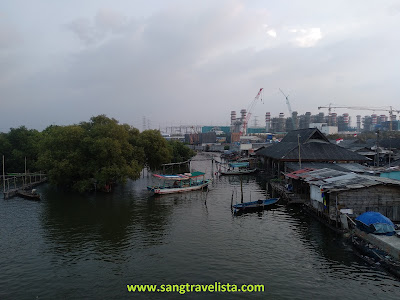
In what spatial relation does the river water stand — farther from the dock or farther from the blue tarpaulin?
the dock

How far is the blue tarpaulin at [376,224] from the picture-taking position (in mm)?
18609

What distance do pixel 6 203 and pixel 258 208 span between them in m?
29.9

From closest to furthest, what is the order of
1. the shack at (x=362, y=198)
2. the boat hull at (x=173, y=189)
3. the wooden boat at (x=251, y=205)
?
1. the shack at (x=362, y=198)
2. the wooden boat at (x=251, y=205)
3. the boat hull at (x=173, y=189)

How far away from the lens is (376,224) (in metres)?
18.8

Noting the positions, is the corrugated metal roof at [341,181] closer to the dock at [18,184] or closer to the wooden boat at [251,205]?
the wooden boat at [251,205]

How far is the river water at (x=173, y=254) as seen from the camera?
15.8m

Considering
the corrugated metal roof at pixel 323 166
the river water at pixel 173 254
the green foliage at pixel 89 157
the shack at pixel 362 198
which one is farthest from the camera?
the corrugated metal roof at pixel 323 166

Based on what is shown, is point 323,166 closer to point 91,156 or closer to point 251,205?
point 251,205

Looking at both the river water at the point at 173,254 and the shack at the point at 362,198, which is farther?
the shack at the point at 362,198

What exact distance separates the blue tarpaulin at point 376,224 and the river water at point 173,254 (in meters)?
1.97

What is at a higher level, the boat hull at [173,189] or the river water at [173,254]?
the boat hull at [173,189]

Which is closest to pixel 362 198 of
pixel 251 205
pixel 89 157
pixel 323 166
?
pixel 251 205

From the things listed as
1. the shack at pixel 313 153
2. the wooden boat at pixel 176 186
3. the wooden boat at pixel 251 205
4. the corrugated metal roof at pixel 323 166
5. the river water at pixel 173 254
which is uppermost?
the shack at pixel 313 153

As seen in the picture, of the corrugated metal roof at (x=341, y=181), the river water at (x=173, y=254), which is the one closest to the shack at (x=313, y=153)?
the corrugated metal roof at (x=341, y=181)
